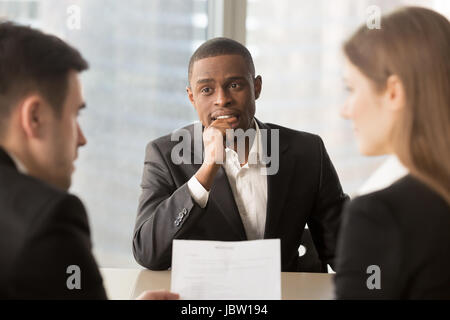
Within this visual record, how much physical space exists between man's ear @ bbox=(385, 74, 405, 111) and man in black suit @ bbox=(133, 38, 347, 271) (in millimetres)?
956

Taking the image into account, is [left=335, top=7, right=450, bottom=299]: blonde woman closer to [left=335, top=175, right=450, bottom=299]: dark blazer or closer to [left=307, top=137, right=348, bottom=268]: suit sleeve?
[left=335, top=175, right=450, bottom=299]: dark blazer

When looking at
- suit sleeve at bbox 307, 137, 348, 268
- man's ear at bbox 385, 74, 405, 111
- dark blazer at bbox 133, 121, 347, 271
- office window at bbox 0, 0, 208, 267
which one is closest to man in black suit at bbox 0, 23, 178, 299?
man's ear at bbox 385, 74, 405, 111

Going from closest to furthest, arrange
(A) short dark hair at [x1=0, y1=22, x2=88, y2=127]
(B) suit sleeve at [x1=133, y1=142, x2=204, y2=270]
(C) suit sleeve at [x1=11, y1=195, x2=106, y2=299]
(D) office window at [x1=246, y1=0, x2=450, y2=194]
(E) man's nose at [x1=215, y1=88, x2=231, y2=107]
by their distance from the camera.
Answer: (C) suit sleeve at [x1=11, y1=195, x2=106, y2=299], (A) short dark hair at [x1=0, y1=22, x2=88, y2=127], (B) suit sleeve at [x1=133, y1=142, x2=204, y2=270], (E) man's nose at [x1=215, y1=88, x2=231, y2=107], (D) office window at [x1=246, y1=0, x2=450, y2=194]

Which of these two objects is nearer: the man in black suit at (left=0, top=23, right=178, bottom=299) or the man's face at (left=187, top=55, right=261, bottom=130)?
the man in black suit at (left=0, top=23, right=178, bottom=299)

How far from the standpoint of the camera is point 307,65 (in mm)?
3379

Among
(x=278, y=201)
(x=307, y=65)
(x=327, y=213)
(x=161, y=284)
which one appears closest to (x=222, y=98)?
(x=278, y=201)

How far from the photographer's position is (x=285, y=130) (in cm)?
216

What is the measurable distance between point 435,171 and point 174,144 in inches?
51.2

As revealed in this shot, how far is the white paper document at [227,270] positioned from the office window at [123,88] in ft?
6.48

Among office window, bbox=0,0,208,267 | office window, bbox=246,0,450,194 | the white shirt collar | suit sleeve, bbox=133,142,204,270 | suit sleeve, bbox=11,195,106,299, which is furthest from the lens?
office window, bbox=246,0,450,194

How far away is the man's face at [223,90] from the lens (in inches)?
77.0

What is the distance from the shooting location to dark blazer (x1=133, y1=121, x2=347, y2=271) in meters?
1.94
